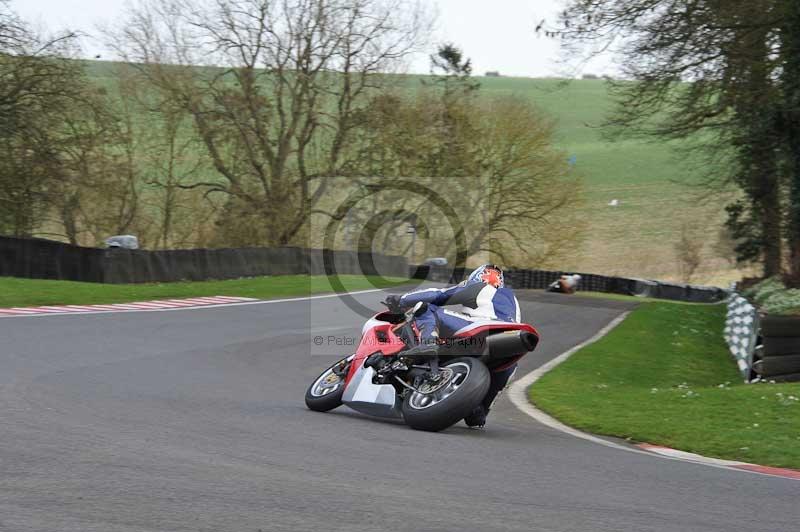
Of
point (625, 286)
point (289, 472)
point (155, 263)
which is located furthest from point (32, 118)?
point (625, 286)

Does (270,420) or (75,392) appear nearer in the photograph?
(270,420)

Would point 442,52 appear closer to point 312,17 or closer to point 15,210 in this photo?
point 312,17

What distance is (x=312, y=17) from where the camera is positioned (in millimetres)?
41438

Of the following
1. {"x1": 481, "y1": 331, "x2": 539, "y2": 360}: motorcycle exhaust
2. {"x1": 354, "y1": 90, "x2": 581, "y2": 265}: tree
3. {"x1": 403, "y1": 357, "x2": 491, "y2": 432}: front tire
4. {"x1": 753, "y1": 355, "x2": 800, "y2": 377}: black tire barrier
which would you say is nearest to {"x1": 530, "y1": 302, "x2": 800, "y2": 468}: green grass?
{"x1": 753, "y1": 355, "x2": 800, "y2": 377}: black tire barrier

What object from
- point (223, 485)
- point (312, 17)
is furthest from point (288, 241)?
point (223, 485)

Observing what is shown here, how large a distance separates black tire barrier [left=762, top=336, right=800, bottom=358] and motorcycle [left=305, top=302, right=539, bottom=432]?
317 inches

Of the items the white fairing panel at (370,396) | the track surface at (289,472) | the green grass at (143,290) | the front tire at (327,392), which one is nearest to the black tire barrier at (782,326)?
the track surface at (289,472)

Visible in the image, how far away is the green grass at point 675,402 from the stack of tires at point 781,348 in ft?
3.89

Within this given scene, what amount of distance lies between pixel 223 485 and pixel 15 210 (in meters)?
28.6

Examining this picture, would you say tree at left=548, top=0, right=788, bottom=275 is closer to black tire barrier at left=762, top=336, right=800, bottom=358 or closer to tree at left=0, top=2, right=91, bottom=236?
black tire barrier at left=762, top=336, right=800, bottom=358

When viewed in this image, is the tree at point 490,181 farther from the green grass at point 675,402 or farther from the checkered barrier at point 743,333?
the green grass at point 675,402

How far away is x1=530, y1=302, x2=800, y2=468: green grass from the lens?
8.68m

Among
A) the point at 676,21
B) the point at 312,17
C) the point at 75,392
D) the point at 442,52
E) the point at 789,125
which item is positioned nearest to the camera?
the point at 75,392

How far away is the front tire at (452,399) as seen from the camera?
7.81 m
